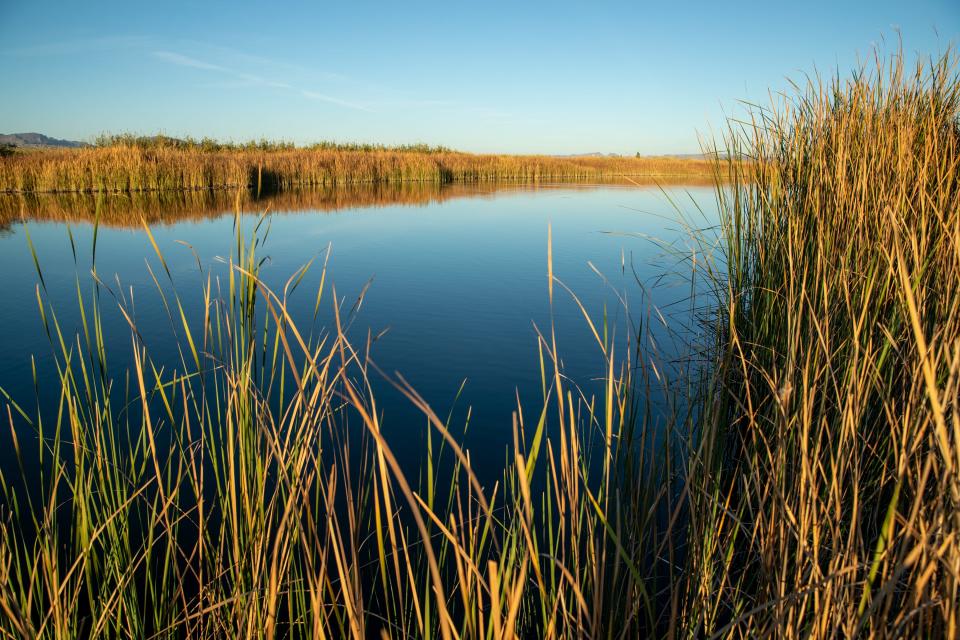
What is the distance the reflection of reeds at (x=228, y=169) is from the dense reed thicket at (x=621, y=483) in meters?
5.83

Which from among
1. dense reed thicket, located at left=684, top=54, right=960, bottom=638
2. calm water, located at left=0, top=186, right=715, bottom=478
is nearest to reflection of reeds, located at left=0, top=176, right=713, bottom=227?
calm water, located at left=0, top=186, right=715, bottom=478

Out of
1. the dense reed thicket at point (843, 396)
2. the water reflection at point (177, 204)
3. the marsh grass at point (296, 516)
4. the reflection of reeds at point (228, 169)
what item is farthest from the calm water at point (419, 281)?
the reflection of reeds at point (228, 169)

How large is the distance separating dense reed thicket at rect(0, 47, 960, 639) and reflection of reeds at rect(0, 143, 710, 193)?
583 centimetres

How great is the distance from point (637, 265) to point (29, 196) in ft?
48.6

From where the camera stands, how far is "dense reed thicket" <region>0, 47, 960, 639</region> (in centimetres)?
88

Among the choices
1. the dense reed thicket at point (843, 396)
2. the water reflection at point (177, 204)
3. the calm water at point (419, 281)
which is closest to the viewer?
the dense reed thicket at point (843, 396)

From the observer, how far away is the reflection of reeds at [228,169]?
45.7 ft

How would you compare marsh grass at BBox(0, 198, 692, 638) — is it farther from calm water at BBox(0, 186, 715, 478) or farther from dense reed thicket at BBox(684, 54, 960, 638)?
calm water at BBox(0, 186, 715, 478)

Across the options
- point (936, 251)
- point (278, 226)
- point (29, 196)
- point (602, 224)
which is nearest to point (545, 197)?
point (602, 224)

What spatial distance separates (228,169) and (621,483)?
17.6 metres

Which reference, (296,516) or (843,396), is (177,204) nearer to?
(296,516)

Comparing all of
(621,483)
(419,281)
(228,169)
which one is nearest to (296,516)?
(621,483)

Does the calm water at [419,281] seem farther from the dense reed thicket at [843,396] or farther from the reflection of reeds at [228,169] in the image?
the reflection of reeds at [228,169]

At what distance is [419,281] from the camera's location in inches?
249
